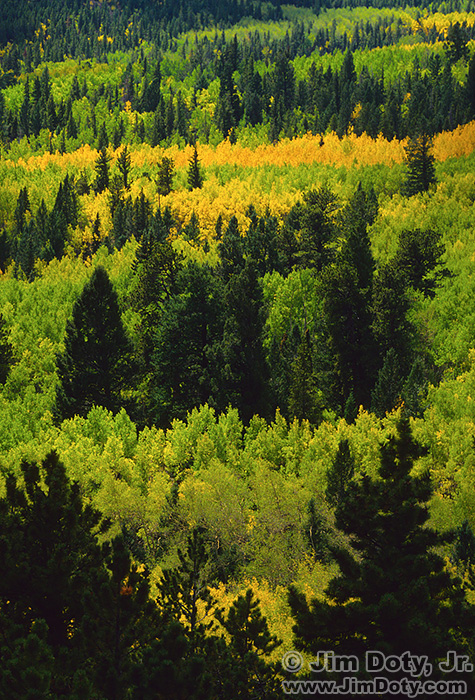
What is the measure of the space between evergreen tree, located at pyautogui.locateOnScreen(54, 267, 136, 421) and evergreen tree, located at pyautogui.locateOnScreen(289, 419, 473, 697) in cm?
4152

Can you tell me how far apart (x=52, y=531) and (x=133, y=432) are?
110 ft

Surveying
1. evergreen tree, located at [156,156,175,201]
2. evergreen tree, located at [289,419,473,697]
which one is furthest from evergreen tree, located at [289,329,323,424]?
evergreen tree, located at [156,156,175,201]

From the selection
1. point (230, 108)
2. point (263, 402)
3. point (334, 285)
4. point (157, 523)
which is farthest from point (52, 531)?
point (230, 108)

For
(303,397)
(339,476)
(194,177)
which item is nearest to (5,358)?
(303,397)

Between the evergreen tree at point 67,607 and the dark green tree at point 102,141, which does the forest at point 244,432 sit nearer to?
the evergreen tree at point 67,607

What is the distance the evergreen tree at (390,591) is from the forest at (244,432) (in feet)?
0.20

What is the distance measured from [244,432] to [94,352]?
13.9m

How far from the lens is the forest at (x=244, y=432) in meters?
18.6

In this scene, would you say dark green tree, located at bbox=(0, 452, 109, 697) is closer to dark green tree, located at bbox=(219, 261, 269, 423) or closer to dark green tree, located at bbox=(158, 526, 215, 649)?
dark green tree, located at bbox=(158, 526, 215, 649)

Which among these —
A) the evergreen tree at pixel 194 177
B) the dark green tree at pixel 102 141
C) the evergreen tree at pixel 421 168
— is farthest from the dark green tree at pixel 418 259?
the dark green tree at pixel 102 141

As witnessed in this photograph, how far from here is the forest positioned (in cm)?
1858

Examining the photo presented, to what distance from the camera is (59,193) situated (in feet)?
499

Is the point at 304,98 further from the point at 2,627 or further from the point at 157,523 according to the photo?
the point at 2,627

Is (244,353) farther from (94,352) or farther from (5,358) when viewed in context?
(5,358)
